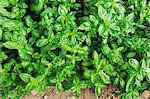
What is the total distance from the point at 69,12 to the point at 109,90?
589 mm

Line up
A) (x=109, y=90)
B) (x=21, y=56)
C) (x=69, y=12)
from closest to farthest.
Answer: (x=21, y=56)
(x=69, y=12)
(x=109, y=90)

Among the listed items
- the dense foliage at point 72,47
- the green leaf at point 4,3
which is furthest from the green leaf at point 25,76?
the green leaf at point 4,3

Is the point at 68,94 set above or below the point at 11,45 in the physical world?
below

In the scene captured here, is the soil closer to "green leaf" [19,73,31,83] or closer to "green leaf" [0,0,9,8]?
"green leaf" [19,73,31,83]

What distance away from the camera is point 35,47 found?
2.15 metres

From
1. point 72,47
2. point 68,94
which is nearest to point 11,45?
point 72,47

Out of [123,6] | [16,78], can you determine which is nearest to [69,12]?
[123,6]

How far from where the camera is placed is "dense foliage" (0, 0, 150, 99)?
2.04 meters

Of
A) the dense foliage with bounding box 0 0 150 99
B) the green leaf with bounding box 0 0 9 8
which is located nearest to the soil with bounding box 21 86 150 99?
the dense foliage with bounding box 0 0 150 99

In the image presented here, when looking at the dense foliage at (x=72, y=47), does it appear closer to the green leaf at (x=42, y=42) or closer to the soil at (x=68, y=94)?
the green leaf at (x=42, y=42)

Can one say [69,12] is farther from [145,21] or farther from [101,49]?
[145,21]

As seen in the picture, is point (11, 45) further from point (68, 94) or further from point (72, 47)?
point (68, 94)

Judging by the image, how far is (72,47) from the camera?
2.02 metres

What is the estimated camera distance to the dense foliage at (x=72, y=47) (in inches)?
80.1
